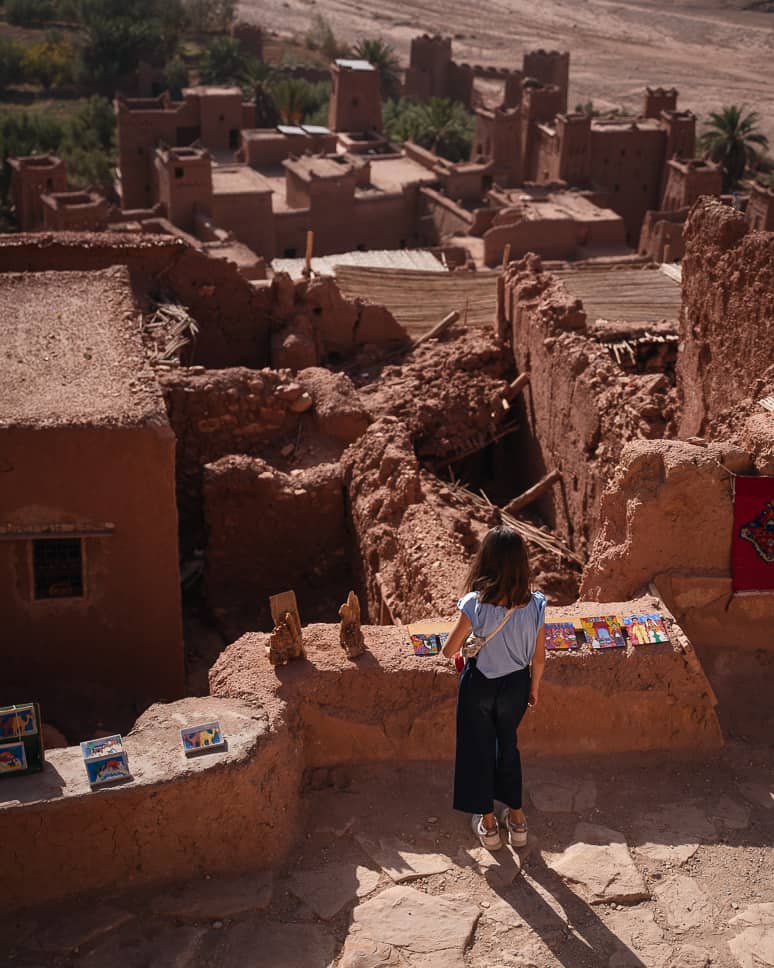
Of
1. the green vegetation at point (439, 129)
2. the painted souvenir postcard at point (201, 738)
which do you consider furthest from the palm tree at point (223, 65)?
the painted souvenir postcard at point (201, 738)

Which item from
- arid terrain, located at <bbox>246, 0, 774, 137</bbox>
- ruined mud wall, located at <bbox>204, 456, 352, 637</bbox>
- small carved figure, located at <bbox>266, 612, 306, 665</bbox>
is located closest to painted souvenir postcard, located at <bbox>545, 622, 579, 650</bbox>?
small carved figure, located at <bbox>266, 612, 306, 665</bbox>

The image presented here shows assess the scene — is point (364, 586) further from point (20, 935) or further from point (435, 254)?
point (435, 254)

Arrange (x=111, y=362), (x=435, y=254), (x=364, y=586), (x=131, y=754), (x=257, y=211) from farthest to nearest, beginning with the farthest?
1. (x=257, y=211)
2. (x=435, y=254)
3. (x=364, y=586)
4. (x=111, y=362)
5. (x=131, y=754)

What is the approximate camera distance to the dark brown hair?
492 cm

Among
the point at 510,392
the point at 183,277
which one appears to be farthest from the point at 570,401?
the point at 183,277

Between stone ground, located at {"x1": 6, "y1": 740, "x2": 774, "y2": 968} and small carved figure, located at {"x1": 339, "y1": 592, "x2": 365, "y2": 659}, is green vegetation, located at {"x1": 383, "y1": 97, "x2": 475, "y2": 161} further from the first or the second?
stone ground, located at {"x1": 6, "y1": 740, "x2": 774, "y2": 968}

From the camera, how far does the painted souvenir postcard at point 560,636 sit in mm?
6020

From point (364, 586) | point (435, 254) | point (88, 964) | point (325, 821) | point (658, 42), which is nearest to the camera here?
point (88, 964)

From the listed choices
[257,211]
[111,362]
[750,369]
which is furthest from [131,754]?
[257,211]

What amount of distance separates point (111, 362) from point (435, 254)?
1660 cm

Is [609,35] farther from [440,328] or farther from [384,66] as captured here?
[440,328]

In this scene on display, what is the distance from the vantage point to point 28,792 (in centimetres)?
506

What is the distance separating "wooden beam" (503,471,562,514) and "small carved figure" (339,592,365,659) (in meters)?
6.18

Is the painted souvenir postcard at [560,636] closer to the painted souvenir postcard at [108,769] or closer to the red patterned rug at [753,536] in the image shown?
the red patterned rug at [753,536]
